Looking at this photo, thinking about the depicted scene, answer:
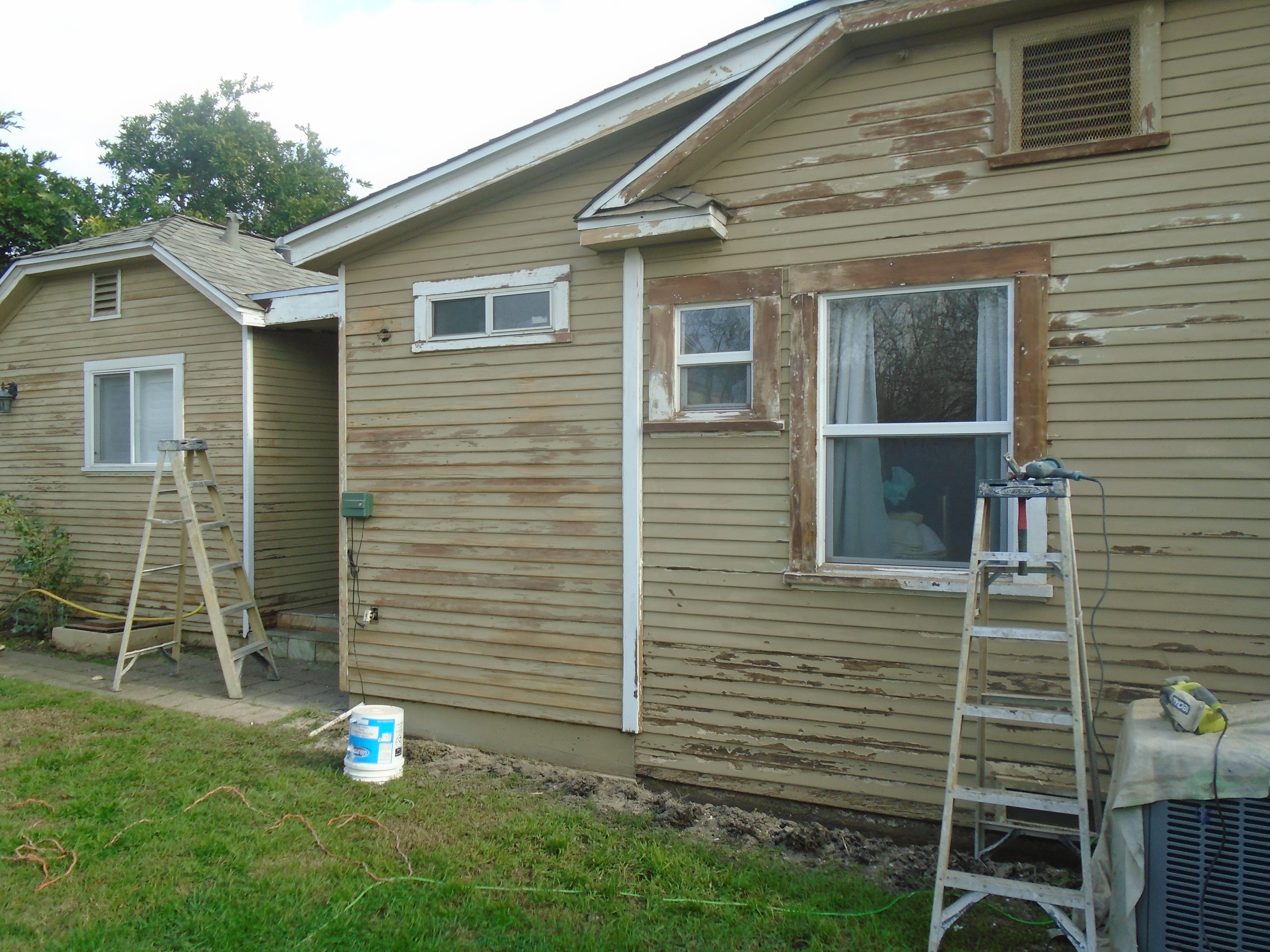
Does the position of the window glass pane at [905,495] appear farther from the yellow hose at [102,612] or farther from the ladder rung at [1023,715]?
the yellow hose at [102,612]

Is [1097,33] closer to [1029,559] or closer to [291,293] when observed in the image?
[1029,559]

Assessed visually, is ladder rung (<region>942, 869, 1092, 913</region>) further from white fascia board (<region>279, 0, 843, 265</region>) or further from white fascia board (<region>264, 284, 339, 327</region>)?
white fascia board (<region>264, 284, 339, 327</region>)

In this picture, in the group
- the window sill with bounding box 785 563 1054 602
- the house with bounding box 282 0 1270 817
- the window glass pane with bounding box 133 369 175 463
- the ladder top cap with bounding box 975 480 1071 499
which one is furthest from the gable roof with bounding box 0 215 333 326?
the ladder top cap with bounding box 975 480 1071 499

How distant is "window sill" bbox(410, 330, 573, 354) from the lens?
5.59 metres

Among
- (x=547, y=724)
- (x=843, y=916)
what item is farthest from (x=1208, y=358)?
(x=547, y=724)

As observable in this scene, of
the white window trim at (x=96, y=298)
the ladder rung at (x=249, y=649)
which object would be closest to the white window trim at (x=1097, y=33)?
the ladder rung at (x=249, y=649)

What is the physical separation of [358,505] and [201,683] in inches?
108

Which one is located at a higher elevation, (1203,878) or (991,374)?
(991,374)

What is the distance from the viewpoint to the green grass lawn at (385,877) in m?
3.57

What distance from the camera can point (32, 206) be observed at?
17266 mm

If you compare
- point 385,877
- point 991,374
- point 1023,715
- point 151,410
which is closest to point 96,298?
point 151,410

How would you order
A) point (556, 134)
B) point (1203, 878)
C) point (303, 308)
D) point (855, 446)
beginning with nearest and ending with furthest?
1. point (1203, 878)
2. point (855, 446)
3. point (556, 134)
4. point (303, 308)

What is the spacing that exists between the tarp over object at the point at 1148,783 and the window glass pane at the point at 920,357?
1760 millimetres

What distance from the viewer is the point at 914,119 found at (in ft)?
15.1
